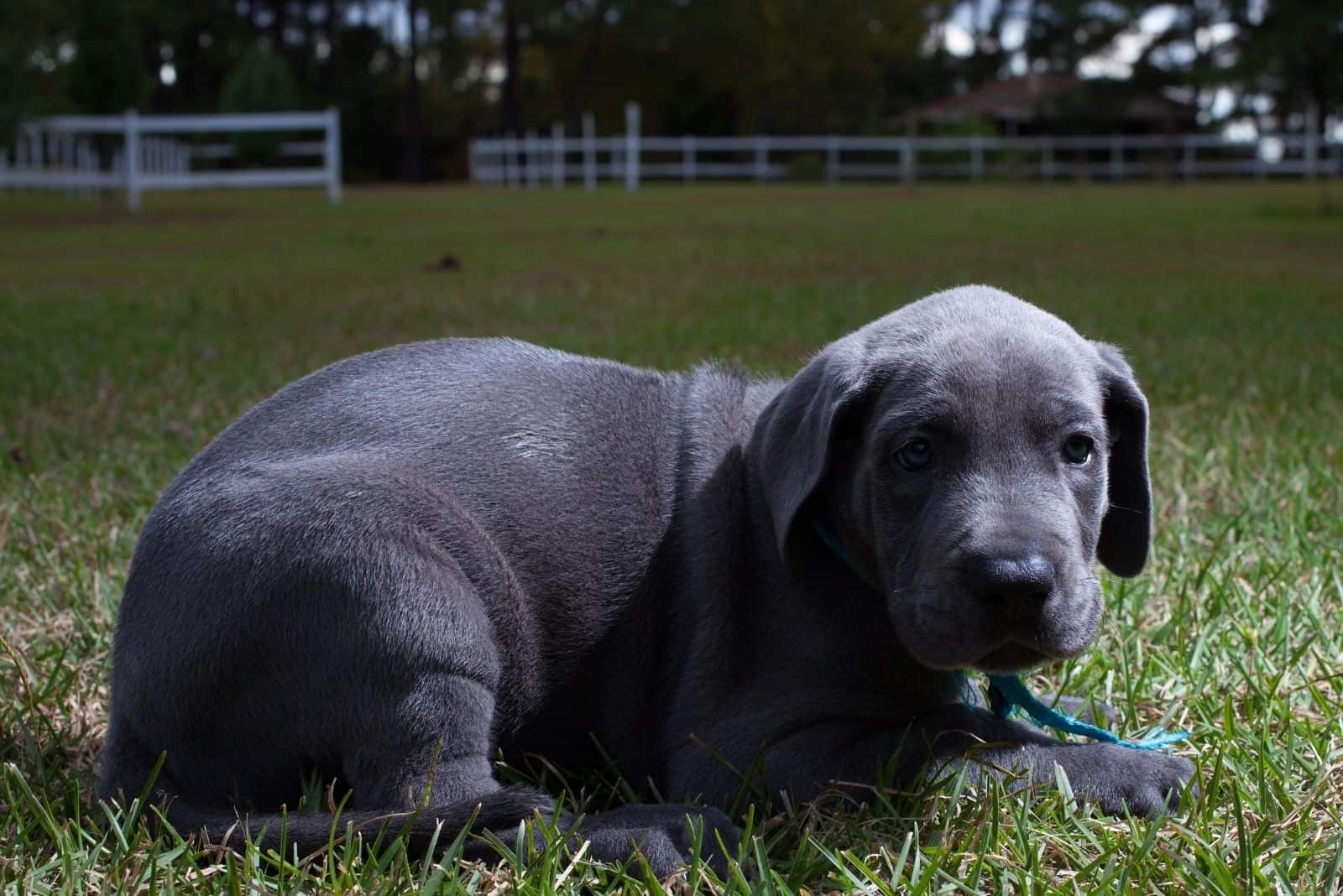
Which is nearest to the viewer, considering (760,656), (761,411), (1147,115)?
(760,656)

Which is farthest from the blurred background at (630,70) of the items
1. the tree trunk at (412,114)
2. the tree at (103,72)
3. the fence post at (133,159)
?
the fence post at (133,159)

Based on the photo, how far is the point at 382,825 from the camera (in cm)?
252

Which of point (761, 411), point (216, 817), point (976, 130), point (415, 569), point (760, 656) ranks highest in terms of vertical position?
point (976, 130)

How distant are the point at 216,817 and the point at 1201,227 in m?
17.4

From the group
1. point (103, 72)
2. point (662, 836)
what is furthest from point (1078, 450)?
point (103, 72)

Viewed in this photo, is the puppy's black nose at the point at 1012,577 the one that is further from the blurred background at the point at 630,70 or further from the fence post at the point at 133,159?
the blurred background at the point at 630,70

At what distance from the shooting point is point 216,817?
2.63 meters

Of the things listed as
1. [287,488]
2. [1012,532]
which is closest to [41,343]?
[287,488]

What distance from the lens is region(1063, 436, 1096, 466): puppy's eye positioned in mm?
2834

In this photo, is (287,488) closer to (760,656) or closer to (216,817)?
(216,817)

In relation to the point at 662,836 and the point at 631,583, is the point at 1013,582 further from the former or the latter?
the point at 631,583

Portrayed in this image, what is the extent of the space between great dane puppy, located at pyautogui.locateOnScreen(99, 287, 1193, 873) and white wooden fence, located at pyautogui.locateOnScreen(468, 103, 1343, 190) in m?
39.3

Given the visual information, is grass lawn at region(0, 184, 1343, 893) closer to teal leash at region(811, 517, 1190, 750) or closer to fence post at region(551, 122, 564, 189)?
teal leash at region(811, 517, 1190, 750)

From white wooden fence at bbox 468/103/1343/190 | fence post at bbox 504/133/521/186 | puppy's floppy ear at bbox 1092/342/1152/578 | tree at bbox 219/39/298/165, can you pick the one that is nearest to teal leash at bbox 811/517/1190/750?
puppy's floppy ear at bbox 1092/342/1152/578
